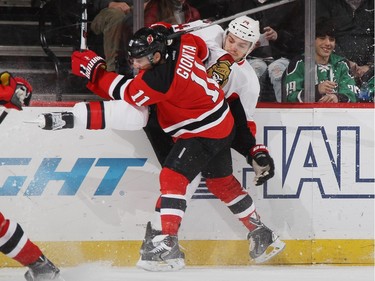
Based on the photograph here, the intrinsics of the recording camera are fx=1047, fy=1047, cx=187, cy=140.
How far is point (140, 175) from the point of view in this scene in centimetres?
518

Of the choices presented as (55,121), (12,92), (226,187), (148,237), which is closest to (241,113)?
(226,187)

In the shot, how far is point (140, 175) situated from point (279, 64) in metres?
0.89

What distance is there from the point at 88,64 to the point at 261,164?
0.94 meters

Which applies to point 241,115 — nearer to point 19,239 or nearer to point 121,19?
point 121,19

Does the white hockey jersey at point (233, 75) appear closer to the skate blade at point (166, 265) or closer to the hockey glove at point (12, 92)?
the skate blade at point (166, 265)

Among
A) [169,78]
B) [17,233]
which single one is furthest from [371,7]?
[17,233]

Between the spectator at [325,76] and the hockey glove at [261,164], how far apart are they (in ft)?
1.33

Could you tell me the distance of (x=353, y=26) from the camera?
5242mm

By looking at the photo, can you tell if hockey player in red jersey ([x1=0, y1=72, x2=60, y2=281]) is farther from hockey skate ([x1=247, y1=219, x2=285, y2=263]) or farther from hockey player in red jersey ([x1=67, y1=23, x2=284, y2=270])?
hockey skate ([x1=247, y1=219, x2=285, y2=263])

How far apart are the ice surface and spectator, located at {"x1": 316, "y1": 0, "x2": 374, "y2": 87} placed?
Answer: 3.41 ft

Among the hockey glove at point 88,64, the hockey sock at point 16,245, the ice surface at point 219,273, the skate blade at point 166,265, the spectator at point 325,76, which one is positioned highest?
the hockey glove at point 88,64

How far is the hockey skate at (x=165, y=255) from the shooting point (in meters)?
4.73

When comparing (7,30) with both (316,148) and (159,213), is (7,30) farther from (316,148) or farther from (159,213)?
(316,148)

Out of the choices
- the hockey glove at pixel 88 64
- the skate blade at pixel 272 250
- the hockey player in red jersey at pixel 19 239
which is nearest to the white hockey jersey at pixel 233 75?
the hockey glove at pixel 88 64
